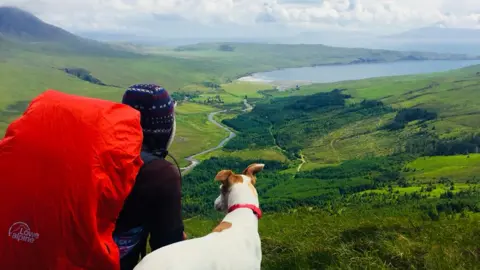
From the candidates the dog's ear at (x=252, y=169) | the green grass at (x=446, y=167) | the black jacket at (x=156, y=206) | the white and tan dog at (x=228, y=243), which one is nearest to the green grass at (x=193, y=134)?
the green grass at (x=446, y=167)

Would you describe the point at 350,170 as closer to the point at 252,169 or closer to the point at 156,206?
the point at 252,169

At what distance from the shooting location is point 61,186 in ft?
11.1

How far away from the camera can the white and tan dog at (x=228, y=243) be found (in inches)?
151

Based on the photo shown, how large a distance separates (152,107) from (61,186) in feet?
4.02

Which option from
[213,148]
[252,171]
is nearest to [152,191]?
[252,171]

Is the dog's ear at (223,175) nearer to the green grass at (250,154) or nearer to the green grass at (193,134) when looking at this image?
the green grass at (193,134)

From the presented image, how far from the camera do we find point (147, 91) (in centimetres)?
435

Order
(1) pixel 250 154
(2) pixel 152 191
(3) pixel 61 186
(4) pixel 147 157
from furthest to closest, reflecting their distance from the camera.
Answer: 1. (1) pixel 250 154
2. (4) pixel 147 157
3. (2) pixel 152 191
4. (3) pixel 61 186

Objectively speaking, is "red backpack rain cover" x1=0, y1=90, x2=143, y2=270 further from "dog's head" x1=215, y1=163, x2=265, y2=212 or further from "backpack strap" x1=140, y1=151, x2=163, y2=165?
"dog's head" x1=215, y1=163, x2=265, y2=212

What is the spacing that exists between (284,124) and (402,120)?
36910 millimetres

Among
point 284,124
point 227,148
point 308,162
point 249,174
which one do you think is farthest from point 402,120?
point 249,174

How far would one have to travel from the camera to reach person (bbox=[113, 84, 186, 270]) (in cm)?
404

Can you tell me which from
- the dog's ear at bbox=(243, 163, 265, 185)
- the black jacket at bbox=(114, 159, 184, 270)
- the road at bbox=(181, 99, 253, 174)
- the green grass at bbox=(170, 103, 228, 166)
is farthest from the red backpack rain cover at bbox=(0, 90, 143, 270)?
the green grass at bbox=(170, 103, 228, 166)

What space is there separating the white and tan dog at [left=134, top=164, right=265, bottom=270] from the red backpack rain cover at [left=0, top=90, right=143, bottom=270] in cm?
48
